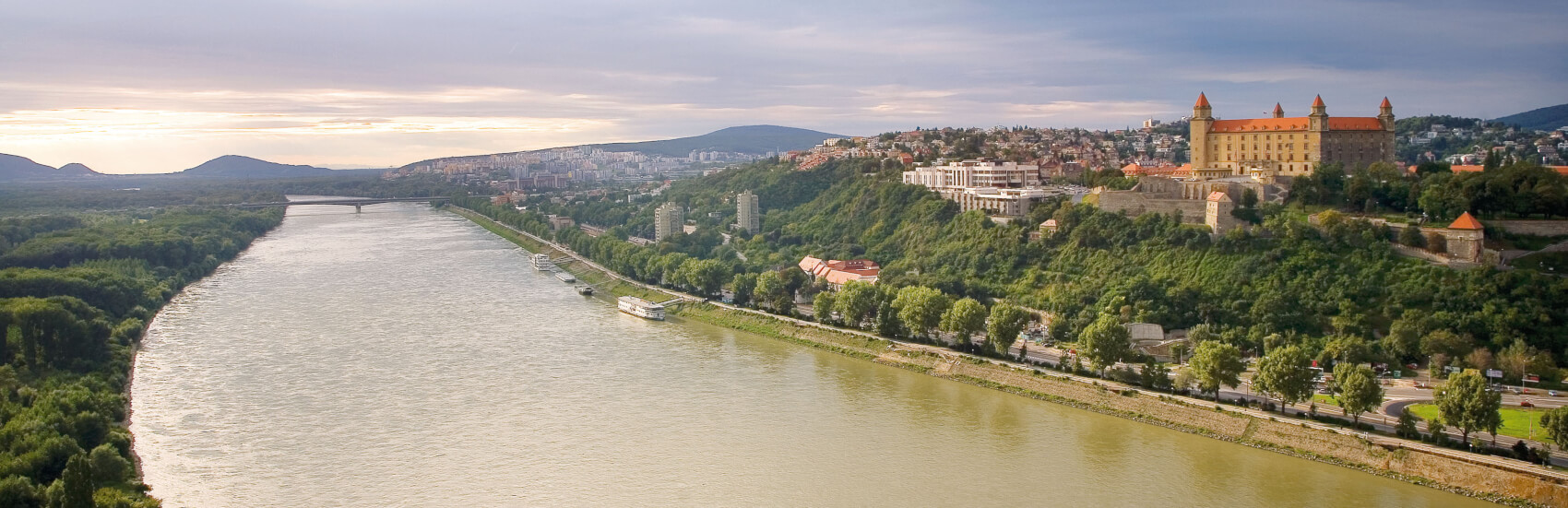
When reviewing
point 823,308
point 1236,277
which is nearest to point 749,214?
point 823,308

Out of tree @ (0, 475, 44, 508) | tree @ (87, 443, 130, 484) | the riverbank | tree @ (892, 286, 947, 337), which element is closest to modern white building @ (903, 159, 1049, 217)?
tree @ (892, 286, 947, 337)

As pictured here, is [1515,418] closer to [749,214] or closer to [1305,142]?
[1305,142]

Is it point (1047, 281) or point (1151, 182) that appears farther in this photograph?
point (1151, 182)

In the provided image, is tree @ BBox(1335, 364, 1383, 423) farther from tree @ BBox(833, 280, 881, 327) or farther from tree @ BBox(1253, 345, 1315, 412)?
tree @ BBox(833, 280, 881, 327)

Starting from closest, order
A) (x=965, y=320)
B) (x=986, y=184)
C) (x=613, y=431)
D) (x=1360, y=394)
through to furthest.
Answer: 1. (x=1360, y=394)
2. (x=613, y=431)
3. (x=965, y=320)
4. (x=986, y=184)

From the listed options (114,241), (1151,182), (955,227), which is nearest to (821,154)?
(955,227)

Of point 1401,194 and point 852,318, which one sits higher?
point 1401,194

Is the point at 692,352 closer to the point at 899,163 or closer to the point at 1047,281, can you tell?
the point at 1047,281
